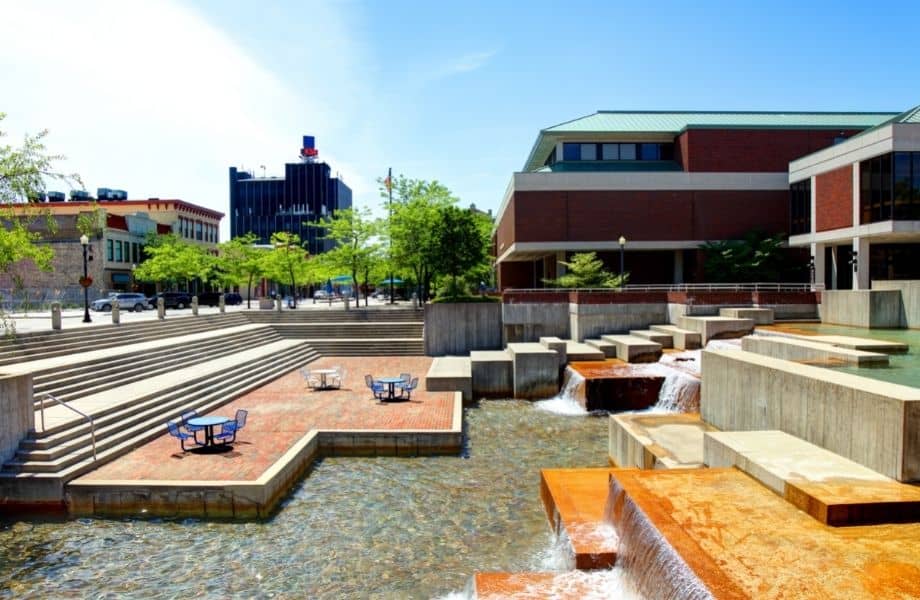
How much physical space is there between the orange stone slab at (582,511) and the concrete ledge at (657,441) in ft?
3.58

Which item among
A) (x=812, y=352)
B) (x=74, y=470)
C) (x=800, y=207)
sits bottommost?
(x=74, y=470)

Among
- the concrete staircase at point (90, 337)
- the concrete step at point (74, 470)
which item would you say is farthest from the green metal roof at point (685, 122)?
the concrete step at point (74, 470)

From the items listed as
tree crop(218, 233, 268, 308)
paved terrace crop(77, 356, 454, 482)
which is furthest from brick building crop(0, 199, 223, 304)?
paved terrace crop(77, 356, 454, 482)

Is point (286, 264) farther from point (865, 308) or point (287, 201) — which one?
point (287, 201)

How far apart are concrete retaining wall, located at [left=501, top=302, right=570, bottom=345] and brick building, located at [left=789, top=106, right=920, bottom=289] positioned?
15.0 m

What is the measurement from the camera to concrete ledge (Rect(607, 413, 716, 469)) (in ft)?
36.2

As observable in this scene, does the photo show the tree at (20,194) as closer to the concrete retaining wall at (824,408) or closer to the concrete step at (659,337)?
the concrete retaining wall at (824,408)

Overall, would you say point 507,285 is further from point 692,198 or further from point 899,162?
point 899,162

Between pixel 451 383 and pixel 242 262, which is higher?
pixel 242 262

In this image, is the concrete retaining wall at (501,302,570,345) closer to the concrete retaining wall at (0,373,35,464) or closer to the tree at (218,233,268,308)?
the concrete retaining wall at (0,373,35,464)

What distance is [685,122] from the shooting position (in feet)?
138

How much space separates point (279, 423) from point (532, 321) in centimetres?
1686

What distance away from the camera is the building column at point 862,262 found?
29062 millimetres

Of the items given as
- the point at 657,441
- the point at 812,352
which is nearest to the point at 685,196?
the point at 812,352
